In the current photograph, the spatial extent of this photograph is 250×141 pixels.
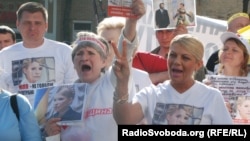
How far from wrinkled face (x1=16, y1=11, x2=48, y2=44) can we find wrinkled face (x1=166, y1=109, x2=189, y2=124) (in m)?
1.60

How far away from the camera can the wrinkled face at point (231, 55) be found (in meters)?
4.27

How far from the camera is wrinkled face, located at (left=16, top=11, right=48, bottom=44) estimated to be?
4562 millimetres

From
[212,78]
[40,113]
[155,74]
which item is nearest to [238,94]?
[212,78]

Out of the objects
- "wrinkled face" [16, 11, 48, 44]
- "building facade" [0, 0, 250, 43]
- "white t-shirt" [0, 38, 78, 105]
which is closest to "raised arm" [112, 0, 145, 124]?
"white t-shirt" [0, 38, 78, 105]

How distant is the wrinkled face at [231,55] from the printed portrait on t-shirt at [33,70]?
4.07 ft

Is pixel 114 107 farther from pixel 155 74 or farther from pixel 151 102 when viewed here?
pixel 155 74

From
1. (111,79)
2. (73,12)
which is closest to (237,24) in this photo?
(111,79)

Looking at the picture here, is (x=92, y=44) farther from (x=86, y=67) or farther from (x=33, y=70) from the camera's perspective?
(x=33, y=70)

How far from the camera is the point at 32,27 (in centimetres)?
457

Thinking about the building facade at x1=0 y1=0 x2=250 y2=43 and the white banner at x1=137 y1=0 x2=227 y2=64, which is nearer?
the white banner at x1=137 y1=0 x2=227 y2=64

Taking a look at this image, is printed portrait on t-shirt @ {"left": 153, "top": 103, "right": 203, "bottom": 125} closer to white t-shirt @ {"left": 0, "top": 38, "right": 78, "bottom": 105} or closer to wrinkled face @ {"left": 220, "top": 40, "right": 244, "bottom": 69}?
wrinkled face @ {"left": 220, "top": 40, "right": 244, "bottom": 69}

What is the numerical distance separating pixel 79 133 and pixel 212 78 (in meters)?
1.02

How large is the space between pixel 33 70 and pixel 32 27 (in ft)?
1.26

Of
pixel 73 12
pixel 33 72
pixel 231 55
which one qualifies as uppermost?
pixel 73 12
